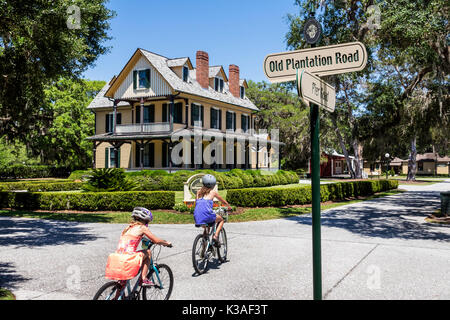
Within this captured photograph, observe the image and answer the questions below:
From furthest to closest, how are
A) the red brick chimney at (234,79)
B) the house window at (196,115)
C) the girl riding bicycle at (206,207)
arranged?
the red brick chimney at (234,79) → the house window at (196,115) → the girl riding bicycle at (206,207)

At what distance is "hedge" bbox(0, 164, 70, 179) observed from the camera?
147 ft

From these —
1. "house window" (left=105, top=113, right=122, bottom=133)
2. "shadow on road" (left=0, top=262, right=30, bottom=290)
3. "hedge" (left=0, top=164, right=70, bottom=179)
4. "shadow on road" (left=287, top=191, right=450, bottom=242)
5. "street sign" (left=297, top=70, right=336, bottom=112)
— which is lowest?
"shadow on road" (left=287, top=191, right=450, bottom=242)

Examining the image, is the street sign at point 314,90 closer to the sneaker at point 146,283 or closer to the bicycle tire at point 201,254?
the sneaker at point 146,283

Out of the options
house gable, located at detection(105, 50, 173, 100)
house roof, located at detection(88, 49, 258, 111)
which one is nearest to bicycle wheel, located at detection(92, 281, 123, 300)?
house roof, located at detection(88, 49, 258, 111)

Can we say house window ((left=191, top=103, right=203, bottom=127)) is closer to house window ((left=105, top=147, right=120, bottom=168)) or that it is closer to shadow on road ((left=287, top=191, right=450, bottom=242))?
house window ((left=105, top=147, right=120, bottom=168))

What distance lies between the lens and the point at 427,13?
1069 cm

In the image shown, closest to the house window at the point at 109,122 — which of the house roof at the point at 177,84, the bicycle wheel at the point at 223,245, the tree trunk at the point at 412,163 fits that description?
the house roof at the point at 177,84

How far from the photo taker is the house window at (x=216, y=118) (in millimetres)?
32125

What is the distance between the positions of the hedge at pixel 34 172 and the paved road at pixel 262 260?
116ft

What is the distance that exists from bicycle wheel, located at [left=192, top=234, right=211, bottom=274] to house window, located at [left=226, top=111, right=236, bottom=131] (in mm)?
28321

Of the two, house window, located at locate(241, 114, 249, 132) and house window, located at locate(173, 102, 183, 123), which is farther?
house window, located at locate(241, 114, 249, 132)

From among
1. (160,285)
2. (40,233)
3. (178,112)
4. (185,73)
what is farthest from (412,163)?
(160,285)

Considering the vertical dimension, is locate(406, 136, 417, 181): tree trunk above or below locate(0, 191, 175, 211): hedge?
above
